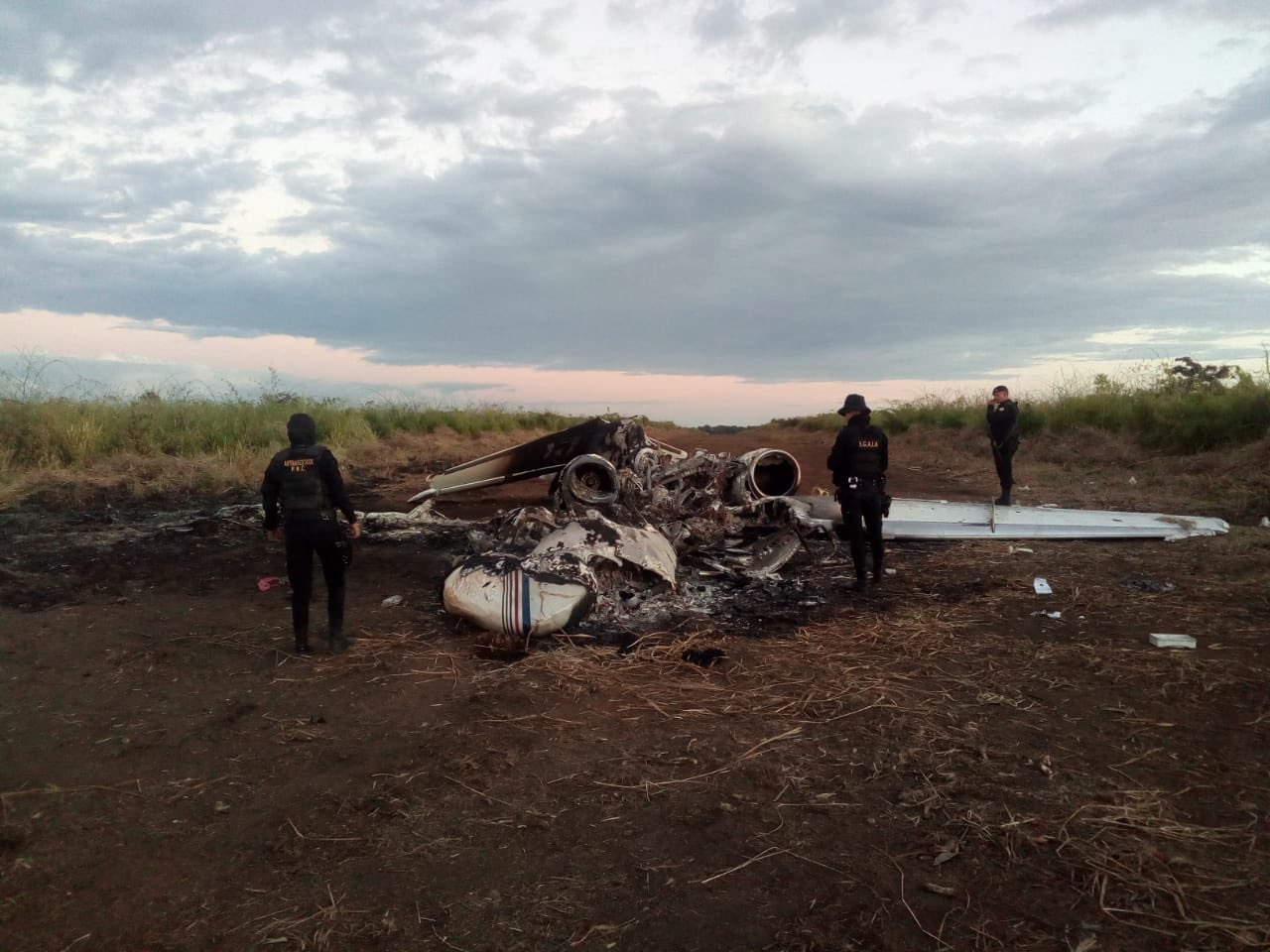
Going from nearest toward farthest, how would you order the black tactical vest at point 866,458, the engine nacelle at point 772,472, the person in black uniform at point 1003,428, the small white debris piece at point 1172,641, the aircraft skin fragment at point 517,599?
the small white debris piece at point 1172,641 < the aircraft skin fragment at point 517,599 < the black tactical vest at point 866,458 < the engine nacelle at point 772,472 < the person in black uniform at point 1003,428

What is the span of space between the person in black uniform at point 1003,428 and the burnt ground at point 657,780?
4943mm

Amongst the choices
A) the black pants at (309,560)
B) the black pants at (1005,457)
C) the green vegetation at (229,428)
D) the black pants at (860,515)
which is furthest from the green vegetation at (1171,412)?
the black pants at (309,560)

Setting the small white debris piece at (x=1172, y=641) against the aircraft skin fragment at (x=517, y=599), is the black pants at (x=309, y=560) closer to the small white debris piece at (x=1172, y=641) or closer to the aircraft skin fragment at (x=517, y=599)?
the aircraft skin fragment at (x=517, y=599)

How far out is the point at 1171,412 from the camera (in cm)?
1489

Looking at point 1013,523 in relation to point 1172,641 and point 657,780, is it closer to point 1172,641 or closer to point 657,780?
point 1172,641

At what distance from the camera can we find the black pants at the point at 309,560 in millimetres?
5344

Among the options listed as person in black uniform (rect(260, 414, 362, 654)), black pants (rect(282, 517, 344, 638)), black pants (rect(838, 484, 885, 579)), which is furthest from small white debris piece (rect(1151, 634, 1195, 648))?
black pants (rect(282, 517, 344, 638))

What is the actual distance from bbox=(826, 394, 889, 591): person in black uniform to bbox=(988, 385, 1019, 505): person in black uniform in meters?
5.21

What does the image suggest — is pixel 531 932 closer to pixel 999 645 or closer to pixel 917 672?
pixel 917 672

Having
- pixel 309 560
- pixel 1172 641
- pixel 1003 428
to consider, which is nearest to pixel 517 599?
pixel 309 560

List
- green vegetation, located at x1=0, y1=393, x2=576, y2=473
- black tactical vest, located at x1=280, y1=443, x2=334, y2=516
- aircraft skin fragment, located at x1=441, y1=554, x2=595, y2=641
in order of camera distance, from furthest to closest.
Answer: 1. green vegetation, located at x1=0, y1=393, x2=576, y2=473
2. aircraft skin fragment, located at x1=441, y1=554, x2=595, y2=641
3. black tactical vest, located at x1=280, y1=443, x2=334, y2=516

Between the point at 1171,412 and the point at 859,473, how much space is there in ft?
37.6

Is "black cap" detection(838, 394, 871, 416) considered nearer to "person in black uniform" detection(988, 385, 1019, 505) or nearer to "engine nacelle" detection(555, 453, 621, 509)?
"engine nacelle" detection(555, 453, 621, 509)

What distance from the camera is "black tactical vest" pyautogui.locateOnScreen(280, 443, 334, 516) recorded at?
17.3 ft
